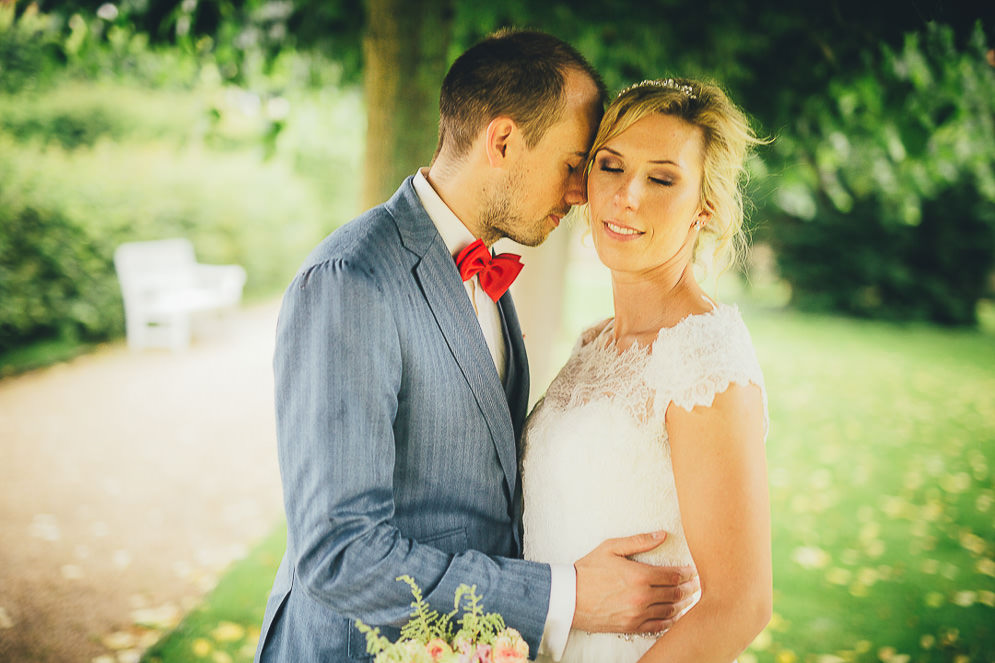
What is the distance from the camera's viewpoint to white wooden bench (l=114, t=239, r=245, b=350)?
10852 millimetres

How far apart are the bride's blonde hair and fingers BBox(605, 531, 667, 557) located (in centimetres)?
103

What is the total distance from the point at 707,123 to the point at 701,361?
772mm

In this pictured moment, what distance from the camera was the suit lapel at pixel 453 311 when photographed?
1805 millimetres

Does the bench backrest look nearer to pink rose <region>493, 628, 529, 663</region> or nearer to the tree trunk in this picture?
the tree trunk

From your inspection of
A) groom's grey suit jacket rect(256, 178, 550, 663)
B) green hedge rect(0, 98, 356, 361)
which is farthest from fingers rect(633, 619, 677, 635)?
green hedge rect(0, 98, 356, 361)

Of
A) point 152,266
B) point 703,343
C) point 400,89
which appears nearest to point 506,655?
point 703,343

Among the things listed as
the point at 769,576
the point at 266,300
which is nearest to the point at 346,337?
the point at 769,576

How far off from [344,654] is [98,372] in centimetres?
956

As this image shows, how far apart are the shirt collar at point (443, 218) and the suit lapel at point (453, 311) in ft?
0.23

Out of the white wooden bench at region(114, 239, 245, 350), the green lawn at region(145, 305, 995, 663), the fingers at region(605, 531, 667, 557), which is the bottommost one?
the green lawn at region(145, 305, 995, 663)

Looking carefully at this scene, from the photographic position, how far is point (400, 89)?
3406mm

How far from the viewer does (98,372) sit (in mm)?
9797

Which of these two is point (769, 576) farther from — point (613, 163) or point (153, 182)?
point (153, 182)

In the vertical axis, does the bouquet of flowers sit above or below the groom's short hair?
below
